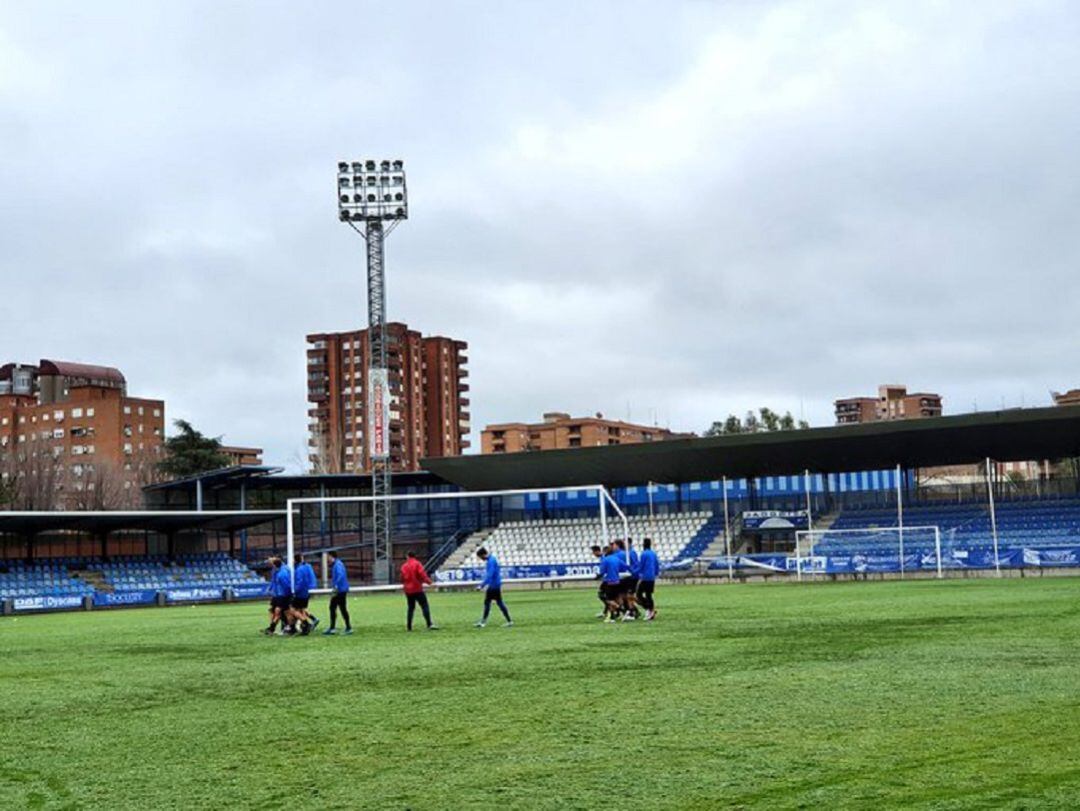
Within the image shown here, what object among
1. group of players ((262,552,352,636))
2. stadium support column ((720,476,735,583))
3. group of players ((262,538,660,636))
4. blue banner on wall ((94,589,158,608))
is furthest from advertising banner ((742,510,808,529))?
group of players ((262,552,352,636))

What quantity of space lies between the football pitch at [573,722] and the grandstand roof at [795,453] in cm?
3809

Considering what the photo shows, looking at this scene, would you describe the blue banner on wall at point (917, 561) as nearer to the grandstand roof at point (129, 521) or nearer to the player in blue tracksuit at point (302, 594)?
the grandstand roof at point (129, 521)

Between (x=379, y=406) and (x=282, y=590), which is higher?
(x=379, y=406)

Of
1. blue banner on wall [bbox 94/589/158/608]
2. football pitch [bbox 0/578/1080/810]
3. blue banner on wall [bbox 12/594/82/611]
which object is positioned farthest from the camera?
blue banner on wall [bbox 94/589/158/608]

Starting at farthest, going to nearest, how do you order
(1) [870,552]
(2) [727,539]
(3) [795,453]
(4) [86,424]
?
(4) [86,424] < (3) [795,453] < (2) [727,539] < (1) [870,552]

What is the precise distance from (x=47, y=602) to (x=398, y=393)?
382ft

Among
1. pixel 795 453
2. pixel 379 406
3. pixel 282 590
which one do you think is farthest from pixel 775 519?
pixel 282 590

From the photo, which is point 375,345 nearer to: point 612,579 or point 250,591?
point 250,591

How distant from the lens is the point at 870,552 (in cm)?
5650

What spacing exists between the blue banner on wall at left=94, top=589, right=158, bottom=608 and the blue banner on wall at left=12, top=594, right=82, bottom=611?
89 cm

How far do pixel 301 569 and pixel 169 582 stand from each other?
3794cm

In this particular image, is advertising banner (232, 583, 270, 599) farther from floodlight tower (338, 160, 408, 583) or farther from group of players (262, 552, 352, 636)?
group of players (262, 552, 352, 636)

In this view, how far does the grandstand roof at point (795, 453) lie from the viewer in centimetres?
5888

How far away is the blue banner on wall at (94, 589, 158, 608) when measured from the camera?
5397cm
